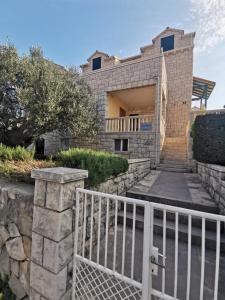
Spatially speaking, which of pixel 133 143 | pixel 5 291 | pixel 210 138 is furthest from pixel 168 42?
pixel 5 291

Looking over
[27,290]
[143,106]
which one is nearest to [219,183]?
[27,290]

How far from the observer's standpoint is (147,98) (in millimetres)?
12617

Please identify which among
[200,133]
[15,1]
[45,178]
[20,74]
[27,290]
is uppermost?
[15,1]

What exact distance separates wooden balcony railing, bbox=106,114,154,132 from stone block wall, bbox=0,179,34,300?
810 cm

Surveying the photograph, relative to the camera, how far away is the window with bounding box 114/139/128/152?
10.4 meters

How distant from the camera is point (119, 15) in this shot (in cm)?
729

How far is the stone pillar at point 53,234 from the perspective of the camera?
189cm

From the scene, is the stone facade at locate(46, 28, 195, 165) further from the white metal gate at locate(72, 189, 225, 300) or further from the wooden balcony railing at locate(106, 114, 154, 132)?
the white metal gate at locate(72, 189, 225, 300)

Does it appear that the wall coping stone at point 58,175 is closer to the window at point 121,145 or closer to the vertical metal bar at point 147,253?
the vertical metal bar at point 147,253

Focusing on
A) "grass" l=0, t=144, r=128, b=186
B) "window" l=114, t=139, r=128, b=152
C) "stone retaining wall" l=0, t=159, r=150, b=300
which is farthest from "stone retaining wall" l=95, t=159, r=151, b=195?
"window" l=114, t=139, r=128, b=152

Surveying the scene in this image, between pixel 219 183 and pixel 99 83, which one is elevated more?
pixel 99 83

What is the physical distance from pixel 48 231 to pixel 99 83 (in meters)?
10.9

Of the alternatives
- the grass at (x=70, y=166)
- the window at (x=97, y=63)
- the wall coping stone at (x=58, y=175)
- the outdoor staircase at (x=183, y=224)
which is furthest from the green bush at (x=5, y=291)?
the window at (x=97, y=63)

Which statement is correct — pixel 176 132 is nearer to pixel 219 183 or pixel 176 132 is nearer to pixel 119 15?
pixel 119 15
